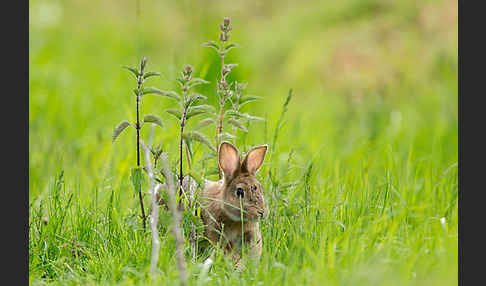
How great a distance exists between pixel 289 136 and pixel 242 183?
1900 millimetres

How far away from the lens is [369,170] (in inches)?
187

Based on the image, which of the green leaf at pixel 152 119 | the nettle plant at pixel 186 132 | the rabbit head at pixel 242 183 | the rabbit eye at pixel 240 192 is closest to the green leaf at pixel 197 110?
the nettle plant at pixel 186 132

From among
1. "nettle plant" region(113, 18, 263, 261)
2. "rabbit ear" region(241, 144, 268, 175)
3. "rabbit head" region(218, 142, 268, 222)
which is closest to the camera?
"nettle plant" region(113, 18, 263, 261)

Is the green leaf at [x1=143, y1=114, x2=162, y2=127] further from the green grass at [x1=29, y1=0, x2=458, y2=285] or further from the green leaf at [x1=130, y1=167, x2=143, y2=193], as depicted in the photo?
the green grass at [x1=29, y1=0, x2=458, y2=285]

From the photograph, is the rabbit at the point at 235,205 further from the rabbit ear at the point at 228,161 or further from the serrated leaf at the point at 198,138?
the serrated leaf at the point at 198,138

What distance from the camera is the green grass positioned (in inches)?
134

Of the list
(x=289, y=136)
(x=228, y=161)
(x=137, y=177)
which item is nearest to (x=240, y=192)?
(x=228, y=161)

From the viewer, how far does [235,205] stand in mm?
3662

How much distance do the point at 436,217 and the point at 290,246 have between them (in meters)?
0.97

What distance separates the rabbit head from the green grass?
0.50 feet

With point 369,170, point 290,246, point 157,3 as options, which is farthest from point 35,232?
point 157,3

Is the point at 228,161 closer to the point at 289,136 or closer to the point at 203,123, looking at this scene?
the point at 203,123

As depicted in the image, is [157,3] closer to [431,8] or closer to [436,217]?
[431,8]

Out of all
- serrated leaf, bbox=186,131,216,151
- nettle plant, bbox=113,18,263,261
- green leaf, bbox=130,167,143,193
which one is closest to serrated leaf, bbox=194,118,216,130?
nettle plant, bbox=113,18,263,261
